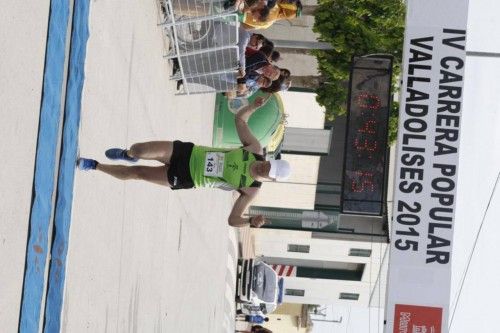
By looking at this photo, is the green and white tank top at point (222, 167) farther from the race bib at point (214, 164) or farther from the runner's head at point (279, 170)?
the runner's head at point (279, 170)

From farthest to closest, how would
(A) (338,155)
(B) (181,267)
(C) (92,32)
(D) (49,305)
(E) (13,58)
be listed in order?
(A) (338,155), (B) (181,267), (C) (92,32), (D) (49,305), (E) (13,58)

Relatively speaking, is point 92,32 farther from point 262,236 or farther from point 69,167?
point 262,236

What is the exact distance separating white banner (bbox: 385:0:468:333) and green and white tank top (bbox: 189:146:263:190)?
218 centimetres

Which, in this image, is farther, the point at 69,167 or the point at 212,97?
the point at 212,97

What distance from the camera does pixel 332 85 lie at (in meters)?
17.0

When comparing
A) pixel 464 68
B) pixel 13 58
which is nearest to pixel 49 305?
pixel 13 58

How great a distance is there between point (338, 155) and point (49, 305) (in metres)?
20.6

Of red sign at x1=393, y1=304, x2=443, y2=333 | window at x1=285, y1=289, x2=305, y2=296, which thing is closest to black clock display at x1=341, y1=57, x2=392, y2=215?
red sign at x1=393, y1=304, x2=443, y2=333

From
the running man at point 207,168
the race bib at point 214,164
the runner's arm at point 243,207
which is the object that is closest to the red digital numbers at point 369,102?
the running man at point 207,168

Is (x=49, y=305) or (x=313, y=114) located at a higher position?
(x=313, y=114)

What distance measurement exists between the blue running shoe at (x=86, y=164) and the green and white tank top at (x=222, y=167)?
123cm

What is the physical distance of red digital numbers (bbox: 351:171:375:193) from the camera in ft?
37.3

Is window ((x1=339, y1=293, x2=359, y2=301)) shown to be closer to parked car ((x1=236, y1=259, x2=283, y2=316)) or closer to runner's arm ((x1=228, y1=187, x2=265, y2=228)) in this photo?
parked car ((x1=236, y1=259, x2=283, y2=316))

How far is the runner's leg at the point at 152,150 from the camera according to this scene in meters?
7.72
